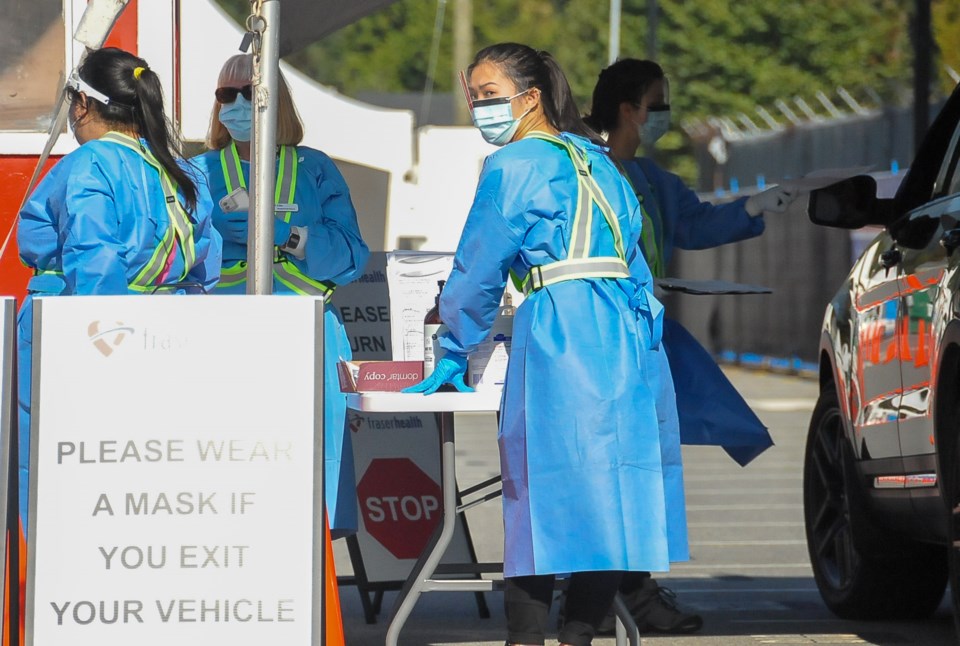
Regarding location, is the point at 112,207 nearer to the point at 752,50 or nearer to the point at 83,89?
the point at 83,89

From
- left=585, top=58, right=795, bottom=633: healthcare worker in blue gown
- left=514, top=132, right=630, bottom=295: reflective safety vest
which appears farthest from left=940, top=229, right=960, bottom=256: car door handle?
left=514, top=132, right=630, bottom=295: reflective safety vest

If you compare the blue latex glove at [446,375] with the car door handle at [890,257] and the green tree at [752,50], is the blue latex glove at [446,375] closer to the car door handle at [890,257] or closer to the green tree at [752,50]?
the car door handle at [890,257]

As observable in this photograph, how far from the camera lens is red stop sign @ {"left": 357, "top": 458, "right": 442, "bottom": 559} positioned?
23.1 ft

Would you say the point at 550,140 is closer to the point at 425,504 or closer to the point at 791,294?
the point at 425,504

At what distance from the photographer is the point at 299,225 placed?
20.2ft

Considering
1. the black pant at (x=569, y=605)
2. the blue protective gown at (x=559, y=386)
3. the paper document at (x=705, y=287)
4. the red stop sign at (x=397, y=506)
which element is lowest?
the black pant at (x=569, y=605)

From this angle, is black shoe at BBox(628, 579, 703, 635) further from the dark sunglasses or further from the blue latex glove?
the dark sunglasses

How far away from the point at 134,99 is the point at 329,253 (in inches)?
35.9

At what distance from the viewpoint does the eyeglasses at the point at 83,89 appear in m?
5.51

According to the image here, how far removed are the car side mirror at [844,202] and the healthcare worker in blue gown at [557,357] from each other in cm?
165

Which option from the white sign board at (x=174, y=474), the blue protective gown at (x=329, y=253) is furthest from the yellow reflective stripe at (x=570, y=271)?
the blue protective gown at (x=329, y=253)

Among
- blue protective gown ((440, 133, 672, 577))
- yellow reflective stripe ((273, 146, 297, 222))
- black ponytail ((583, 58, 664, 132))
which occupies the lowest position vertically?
blue protective gown ((440, 133, 672, 577))

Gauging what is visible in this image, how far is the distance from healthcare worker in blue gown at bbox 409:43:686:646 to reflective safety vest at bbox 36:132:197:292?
2.97 feet

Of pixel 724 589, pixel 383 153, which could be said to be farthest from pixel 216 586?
pixel 383 153
